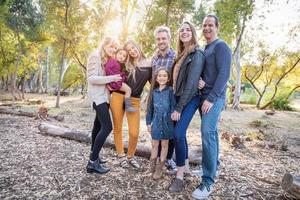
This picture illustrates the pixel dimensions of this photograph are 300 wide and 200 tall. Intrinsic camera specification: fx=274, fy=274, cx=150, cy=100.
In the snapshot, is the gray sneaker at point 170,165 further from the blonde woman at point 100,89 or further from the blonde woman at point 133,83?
the blonde woman at point 100,89

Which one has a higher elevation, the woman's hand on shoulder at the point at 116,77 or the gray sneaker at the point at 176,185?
the woman's hand on shoulder at the point at 116,77

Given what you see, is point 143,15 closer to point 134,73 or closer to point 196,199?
point 134,73

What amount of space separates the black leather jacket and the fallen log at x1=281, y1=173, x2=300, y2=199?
1673 mm

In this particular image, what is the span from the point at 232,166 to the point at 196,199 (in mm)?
1659

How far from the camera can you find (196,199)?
3.67 meters

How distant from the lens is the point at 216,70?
11.8 ft

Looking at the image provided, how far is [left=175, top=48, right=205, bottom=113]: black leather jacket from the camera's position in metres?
3.57

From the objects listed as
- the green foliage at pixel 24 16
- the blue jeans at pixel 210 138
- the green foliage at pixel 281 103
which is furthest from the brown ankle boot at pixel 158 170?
the green foliage at pixel 281 103

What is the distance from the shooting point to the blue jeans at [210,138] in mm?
3598

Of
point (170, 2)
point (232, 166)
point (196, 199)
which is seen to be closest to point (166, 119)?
point (196, 199)

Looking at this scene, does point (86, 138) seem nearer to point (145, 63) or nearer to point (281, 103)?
point (145, 63)

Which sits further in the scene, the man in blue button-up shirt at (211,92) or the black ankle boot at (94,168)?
the black ankle boot at (94,168)

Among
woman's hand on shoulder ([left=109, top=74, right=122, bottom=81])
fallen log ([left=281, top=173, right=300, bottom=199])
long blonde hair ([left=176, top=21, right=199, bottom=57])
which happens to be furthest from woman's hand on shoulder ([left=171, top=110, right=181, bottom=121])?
fallen log ([left=281, top=173, right=300, bottom=199])

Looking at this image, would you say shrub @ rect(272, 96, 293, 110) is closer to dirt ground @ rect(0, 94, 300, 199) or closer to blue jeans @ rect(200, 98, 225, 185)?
dirt ground @ rect(0, 94, 300, 199)
